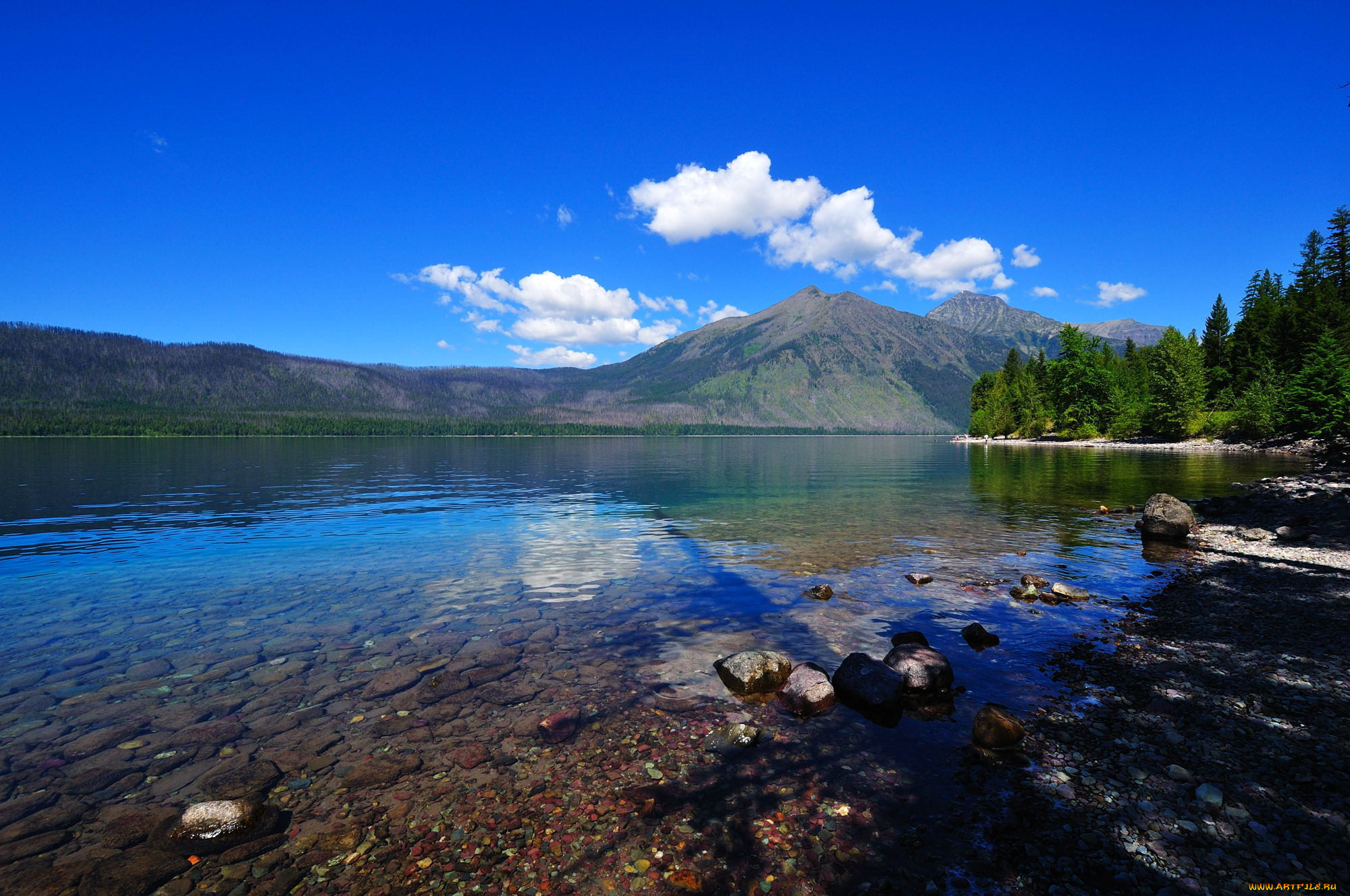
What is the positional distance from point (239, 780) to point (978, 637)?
1770cm

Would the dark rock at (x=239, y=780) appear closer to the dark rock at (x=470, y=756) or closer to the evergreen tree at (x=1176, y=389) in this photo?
the dark rock at (x=470, y=756)

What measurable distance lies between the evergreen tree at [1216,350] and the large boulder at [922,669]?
468 ft

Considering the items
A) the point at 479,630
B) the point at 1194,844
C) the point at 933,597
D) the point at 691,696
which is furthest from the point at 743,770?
the point at 933,597

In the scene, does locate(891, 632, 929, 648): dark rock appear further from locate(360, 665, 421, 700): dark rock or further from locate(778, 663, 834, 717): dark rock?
locate(360, 665, 421, 700): dark rock

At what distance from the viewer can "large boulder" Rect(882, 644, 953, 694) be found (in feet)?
42.7

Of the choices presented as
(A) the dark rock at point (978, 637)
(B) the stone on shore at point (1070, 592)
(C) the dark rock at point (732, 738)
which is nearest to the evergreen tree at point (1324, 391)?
(B) the stone on shore at point (1070, 592)

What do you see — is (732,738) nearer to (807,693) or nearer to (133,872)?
(807,693)

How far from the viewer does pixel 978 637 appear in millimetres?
16312

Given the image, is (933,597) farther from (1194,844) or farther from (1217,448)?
(1217,448)

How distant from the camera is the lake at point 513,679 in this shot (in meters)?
8.58

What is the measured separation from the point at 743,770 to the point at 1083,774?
18.6 feet

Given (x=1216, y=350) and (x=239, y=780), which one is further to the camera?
(x=1216, y=350)

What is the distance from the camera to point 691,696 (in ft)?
43.8

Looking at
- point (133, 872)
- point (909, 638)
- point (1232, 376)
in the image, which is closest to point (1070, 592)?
point (909, 638)
